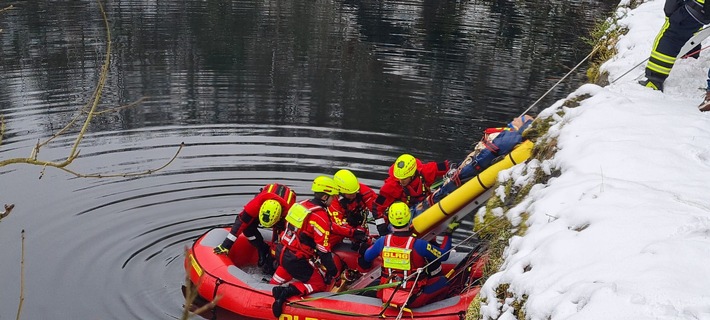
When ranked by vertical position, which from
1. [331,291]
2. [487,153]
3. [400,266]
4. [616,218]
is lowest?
[331,291]

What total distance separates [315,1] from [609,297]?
3138 centimetres

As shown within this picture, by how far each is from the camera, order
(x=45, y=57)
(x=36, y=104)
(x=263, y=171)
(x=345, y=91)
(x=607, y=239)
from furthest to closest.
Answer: (x=45, y=57) → (x=345, y=91) → (x=36, y=104) → (x=263, y=171) → (x=607, y=239)

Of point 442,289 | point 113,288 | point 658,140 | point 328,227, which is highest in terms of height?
point 658,140

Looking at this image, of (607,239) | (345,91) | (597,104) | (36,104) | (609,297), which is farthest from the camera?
(345,91)

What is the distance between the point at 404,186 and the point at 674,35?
3.76 metres

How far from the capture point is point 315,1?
3362 centimetres

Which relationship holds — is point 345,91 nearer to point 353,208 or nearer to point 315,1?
point 353,208

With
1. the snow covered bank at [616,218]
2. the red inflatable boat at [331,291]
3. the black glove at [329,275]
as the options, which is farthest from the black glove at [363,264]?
the snow covered bank at [616,218]

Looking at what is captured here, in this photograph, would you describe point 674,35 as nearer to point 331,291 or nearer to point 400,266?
point 400,266

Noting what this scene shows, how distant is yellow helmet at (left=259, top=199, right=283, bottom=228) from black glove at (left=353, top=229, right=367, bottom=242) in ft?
3.38

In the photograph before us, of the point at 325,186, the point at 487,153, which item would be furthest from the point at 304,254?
the point at 487,153

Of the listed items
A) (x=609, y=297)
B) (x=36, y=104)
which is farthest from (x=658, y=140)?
(x=36, y=104)

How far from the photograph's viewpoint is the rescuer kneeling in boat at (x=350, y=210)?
8586mm

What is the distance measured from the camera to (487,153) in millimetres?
7922
